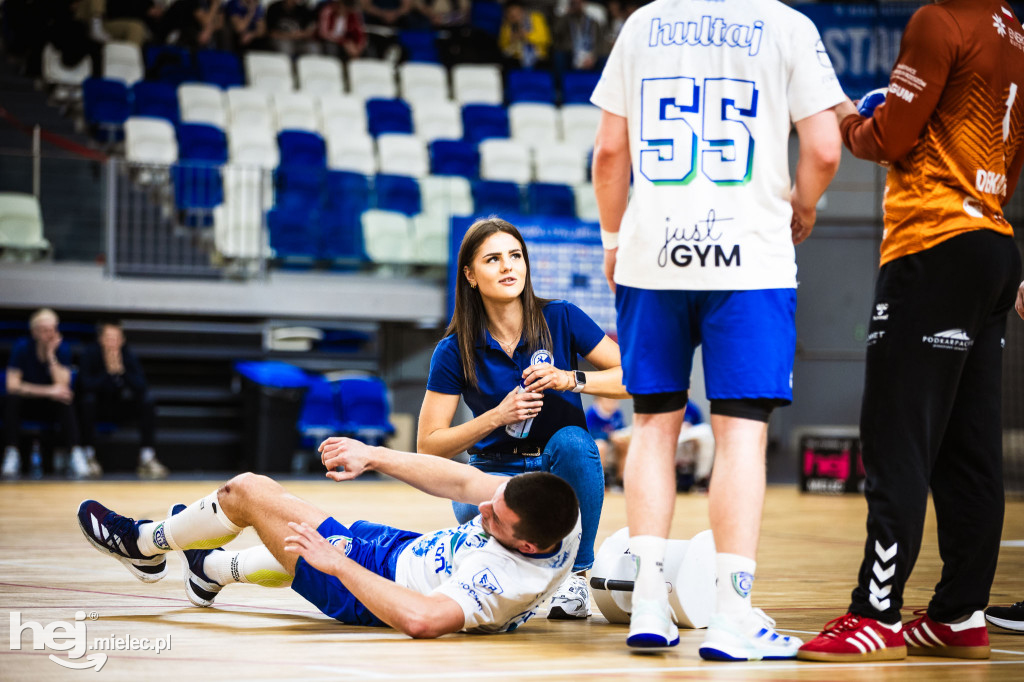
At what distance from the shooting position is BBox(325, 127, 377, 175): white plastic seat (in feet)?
38.2

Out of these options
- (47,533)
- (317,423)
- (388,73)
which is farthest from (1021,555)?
(388,73)

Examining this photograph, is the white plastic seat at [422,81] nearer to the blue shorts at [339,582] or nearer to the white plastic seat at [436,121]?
the white plastic seat at [436,121]

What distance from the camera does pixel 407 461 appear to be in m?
3.04

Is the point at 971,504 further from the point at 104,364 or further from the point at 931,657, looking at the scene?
the point at 104,364

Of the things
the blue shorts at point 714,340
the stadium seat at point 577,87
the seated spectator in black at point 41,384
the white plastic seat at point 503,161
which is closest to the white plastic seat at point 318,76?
the white plastic seat at point 503,161

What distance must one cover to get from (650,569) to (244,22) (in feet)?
37.9

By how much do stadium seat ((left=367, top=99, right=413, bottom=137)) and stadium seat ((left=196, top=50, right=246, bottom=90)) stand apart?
141 centimetres

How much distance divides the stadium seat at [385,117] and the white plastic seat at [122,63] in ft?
7.59

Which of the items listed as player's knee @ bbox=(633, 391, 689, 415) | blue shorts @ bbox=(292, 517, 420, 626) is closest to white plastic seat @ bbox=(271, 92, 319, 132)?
blue shorts @ bbox=(292, 517, 420, 626)

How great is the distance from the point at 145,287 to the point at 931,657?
9.08 meters

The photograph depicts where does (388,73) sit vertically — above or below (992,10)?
above

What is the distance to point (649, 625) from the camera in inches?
99.1

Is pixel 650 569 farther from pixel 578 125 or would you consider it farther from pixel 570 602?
pixel 578 125

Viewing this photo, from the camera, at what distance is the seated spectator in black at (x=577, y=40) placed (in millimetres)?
13734
